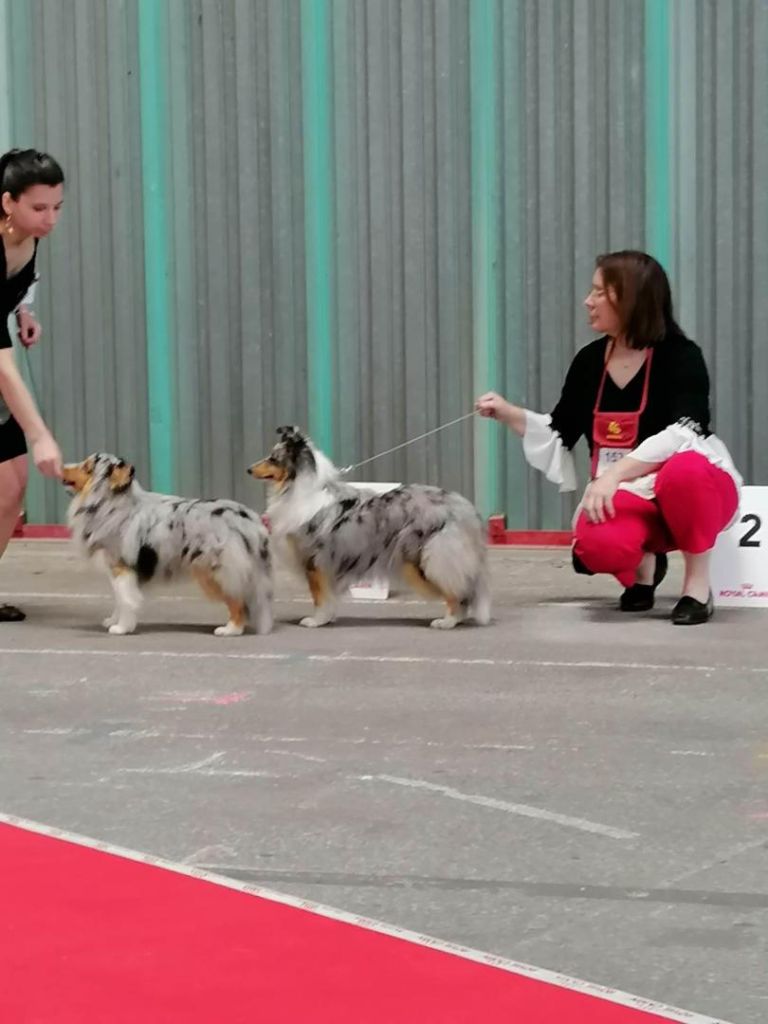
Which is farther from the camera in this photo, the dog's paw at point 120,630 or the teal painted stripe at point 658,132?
the teal painted stripe at point 658,132

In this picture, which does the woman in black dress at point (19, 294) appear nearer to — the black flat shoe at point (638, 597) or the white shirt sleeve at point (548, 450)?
the white shirt sleeve at point (548, 450)

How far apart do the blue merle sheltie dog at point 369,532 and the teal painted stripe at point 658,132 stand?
215cm

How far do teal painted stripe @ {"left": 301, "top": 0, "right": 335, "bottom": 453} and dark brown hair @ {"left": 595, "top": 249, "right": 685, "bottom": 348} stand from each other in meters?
2.09

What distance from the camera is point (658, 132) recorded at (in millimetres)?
7082

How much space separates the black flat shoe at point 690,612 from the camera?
18.0 feet

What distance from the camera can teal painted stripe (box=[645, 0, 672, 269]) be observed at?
704cm

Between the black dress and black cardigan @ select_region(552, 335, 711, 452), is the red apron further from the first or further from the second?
the black dress

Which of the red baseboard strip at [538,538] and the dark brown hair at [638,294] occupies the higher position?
the dark brown hair at [638,294]

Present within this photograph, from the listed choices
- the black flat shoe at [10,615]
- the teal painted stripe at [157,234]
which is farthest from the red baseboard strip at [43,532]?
the black flat shoe at [10,615]

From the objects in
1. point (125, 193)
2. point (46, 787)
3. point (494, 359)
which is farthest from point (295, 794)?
point (125, 193)

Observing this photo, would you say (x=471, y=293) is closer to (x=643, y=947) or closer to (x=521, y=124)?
(x=521, y=124)

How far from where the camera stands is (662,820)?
11.4 ft

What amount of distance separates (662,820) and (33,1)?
542 centimetres

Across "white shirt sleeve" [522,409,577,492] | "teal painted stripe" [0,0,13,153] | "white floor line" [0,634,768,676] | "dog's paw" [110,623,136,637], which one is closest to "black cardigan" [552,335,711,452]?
"white shirt sleeve" [522,409,577,492]
